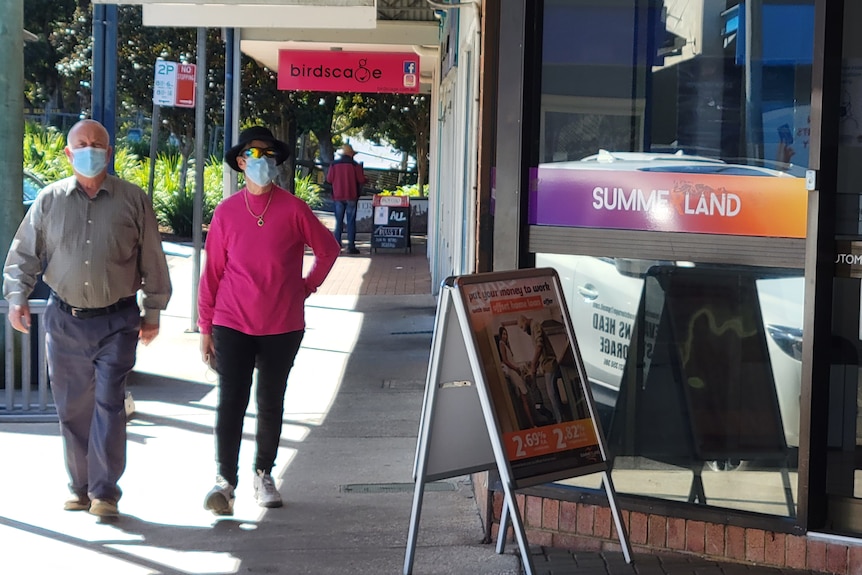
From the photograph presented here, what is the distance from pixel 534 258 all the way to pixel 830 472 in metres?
1.48

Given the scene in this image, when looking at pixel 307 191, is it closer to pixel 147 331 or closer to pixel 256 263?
pixel 147 331

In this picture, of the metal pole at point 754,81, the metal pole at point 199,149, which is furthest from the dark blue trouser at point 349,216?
the metal pole at point 754,81

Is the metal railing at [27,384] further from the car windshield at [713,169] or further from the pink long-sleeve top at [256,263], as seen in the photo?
the car windshield at [713,169]

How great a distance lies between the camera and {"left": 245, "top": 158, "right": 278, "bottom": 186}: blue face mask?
18.2 feet

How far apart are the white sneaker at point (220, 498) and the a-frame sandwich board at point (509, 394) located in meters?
1.36

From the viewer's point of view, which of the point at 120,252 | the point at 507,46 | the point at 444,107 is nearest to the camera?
the point at 507,46

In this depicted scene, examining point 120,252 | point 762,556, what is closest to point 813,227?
point 762,556

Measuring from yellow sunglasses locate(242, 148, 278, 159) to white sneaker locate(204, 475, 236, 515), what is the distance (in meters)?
1.53

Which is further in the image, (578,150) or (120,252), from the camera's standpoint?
(120,252)

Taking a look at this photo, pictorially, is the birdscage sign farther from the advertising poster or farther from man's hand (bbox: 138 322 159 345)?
the advertising poster

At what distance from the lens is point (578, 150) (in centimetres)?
497

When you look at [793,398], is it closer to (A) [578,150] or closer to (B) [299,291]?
(A) [578,150]

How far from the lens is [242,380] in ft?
18.4

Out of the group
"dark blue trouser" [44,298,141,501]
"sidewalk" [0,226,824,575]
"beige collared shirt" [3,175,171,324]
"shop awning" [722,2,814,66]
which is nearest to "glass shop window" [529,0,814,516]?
"shop awning" [722,2,814,66]
